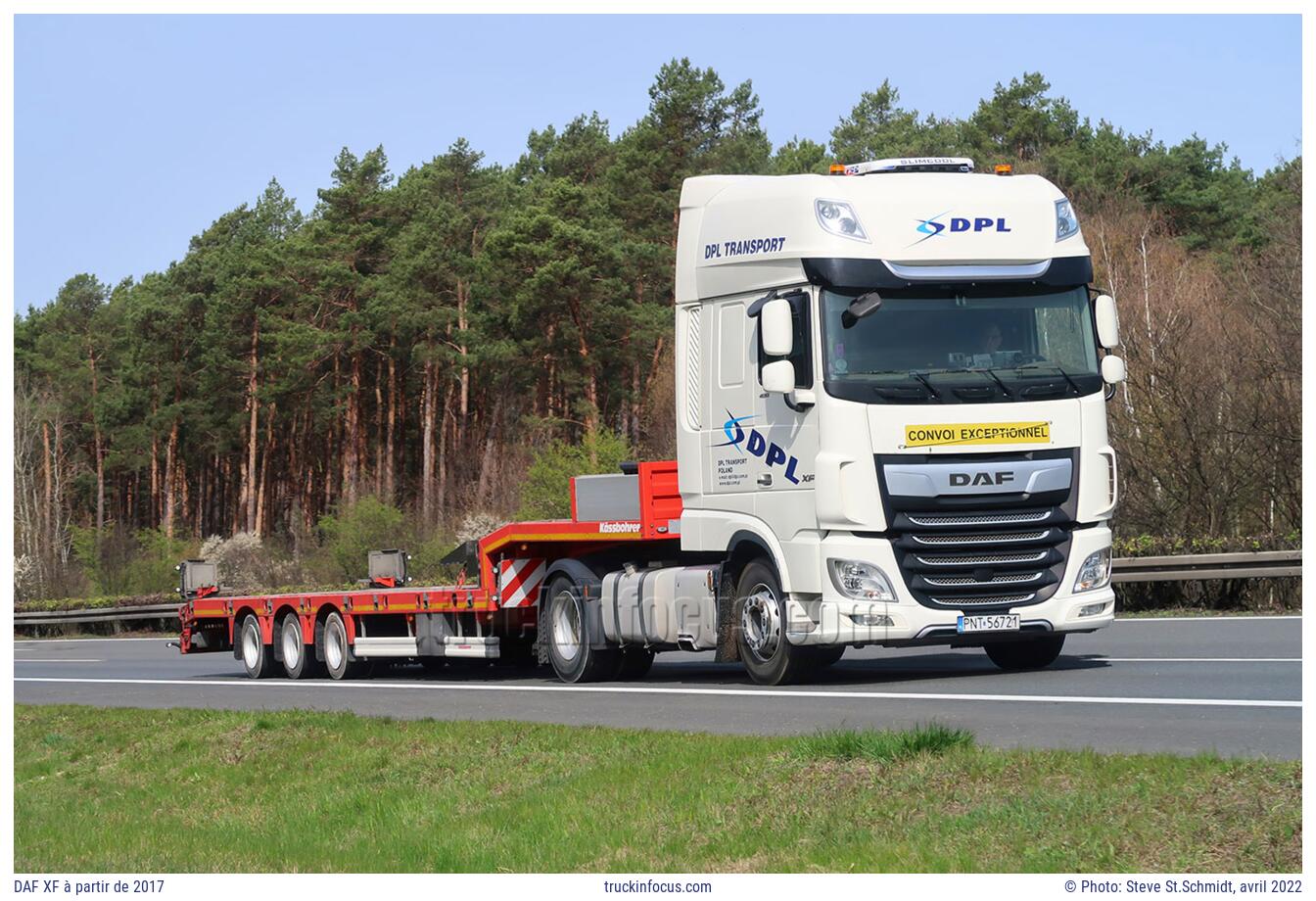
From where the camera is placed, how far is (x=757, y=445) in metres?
14.2

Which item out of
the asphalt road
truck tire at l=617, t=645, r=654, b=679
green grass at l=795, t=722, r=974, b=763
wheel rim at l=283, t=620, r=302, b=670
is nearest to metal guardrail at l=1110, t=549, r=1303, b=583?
the asphalt road

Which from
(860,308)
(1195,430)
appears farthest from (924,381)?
(1195,430)

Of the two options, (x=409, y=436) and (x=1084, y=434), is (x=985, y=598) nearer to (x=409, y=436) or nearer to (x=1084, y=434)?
(x=1084, y=434)

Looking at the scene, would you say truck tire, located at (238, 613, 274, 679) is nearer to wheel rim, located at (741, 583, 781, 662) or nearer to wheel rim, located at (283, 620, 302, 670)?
wheel rim, located at (283, 620, 302, 670)

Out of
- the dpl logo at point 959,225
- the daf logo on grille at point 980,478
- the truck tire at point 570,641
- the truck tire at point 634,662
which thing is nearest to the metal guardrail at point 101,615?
the truck tire at point 570,641

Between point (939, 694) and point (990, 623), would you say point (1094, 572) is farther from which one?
point (939, 694)

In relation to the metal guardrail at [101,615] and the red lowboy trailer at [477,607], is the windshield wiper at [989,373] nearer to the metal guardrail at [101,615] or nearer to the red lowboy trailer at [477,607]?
the red lowboy trailer at [477,607]

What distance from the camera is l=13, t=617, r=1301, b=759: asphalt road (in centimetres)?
1088

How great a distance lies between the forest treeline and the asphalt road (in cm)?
1418

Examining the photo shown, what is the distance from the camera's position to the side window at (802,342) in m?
13.5

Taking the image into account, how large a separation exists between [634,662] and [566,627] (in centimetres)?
74

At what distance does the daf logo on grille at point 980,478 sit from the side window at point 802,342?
4.38ft

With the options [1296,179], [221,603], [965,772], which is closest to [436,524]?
[1296,179]

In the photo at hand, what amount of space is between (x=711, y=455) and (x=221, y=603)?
9.35 metres
